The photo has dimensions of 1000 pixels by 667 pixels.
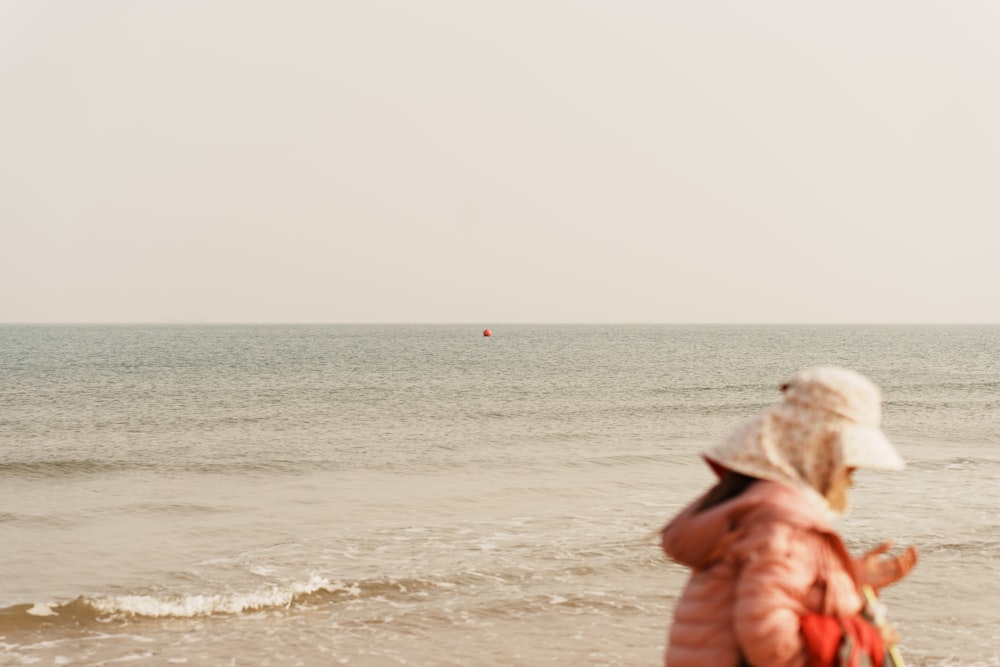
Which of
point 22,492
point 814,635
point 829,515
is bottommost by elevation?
point 22,492

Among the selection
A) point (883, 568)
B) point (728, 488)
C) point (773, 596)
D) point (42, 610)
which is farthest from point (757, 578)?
point (42, 610)

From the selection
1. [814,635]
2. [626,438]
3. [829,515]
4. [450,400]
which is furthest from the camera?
[450,400]

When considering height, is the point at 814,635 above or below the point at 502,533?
above

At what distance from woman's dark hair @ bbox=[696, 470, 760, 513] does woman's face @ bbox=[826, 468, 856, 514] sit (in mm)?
189

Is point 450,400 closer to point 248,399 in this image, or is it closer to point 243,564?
point 248,399

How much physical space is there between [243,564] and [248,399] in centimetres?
2389

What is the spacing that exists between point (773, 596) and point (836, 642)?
19 cm

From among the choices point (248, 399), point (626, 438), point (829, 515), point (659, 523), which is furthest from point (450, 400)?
point (829, 515)

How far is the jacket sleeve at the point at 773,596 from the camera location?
→ 2104 millimetres

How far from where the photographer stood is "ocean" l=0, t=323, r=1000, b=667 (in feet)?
25.9

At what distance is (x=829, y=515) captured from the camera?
2.34 metres

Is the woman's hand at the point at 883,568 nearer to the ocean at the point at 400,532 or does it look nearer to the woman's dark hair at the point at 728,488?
the woman's dark hair at the point at 728,488

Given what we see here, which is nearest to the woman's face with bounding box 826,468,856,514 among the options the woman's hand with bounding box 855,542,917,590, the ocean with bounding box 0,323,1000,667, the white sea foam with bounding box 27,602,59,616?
the woman's hand with bounding box 855,542,917,590

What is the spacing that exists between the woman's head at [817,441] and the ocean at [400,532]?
520mm
